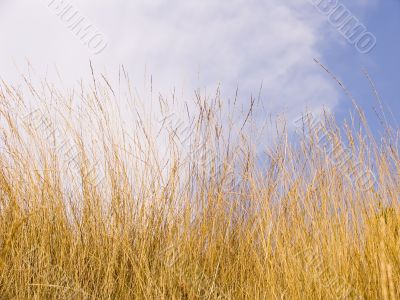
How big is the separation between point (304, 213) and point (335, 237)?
316 millimetres

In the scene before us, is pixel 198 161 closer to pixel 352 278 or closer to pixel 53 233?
pixel 53 233

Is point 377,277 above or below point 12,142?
below

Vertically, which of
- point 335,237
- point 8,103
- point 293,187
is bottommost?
point 335,237

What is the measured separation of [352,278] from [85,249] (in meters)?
1.54

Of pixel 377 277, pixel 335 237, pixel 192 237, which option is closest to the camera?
pixel 377 277

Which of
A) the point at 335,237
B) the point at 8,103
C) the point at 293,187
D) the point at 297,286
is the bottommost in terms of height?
the point at 297,286

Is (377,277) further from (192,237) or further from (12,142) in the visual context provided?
(12,142)

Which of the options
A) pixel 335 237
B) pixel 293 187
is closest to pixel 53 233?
pixel 293 187

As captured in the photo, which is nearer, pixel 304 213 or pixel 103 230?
pixel 304 213

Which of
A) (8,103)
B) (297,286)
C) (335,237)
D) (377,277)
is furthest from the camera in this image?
(8,103)

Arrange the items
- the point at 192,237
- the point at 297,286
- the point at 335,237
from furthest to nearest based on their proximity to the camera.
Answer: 1. the point at 192,237
2. the point at 335,237
3. the point at 297,286

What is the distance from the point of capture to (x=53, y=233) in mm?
3516

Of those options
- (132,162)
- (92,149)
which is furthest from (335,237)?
(92,149)

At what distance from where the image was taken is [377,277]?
256 cm
